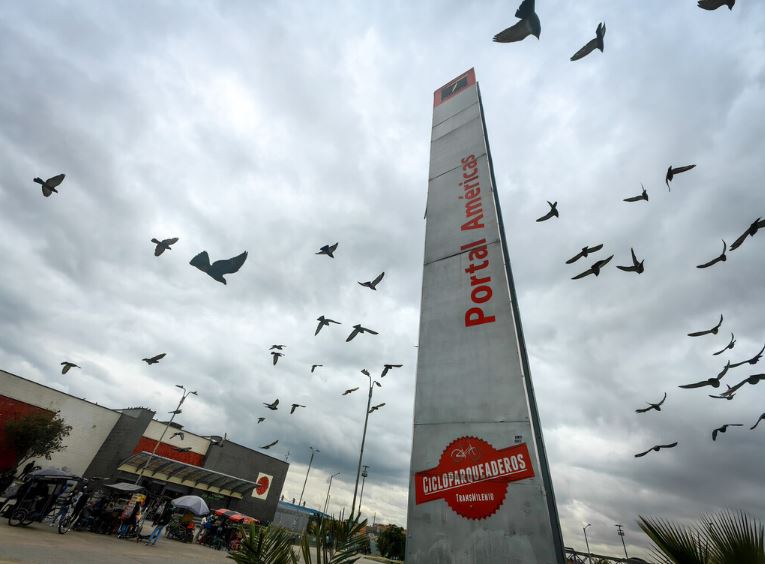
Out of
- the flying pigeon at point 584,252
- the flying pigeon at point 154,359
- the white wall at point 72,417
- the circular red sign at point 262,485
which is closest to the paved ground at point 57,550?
the flying pigeon at point 154,359

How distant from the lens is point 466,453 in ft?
19.0

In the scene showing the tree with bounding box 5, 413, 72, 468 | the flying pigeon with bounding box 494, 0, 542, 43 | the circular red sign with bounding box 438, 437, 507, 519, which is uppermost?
the flying pigeon with bounding box 494, 0, 542, 43

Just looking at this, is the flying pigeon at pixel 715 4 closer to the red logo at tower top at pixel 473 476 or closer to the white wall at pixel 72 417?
the red logo at tower top at pixel 473 476

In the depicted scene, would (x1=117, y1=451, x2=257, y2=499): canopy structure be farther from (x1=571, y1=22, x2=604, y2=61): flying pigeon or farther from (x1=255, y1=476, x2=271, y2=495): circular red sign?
(x1=571, y1=22, x2=604, y2=61): flying pigeon

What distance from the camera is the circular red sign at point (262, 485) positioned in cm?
4319

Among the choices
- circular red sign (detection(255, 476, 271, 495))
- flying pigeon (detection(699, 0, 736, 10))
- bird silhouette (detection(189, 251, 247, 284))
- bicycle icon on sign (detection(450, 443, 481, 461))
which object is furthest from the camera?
circular red sign (detection(255, 476, 271, 495))

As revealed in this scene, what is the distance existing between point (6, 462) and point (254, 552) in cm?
3683

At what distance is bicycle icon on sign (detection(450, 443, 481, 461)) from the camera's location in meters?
5.72

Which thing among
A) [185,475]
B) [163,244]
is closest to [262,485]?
[185,475]

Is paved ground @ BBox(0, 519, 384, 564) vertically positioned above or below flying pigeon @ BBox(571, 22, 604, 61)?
below

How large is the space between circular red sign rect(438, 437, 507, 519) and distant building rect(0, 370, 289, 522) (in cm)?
3308

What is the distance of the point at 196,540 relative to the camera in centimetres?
2650

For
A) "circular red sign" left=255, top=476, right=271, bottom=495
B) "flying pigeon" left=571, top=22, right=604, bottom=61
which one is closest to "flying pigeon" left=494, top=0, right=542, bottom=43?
"flying pigeon" left=571, top=22, right=604, bottom=61

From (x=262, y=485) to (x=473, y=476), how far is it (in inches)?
1823
